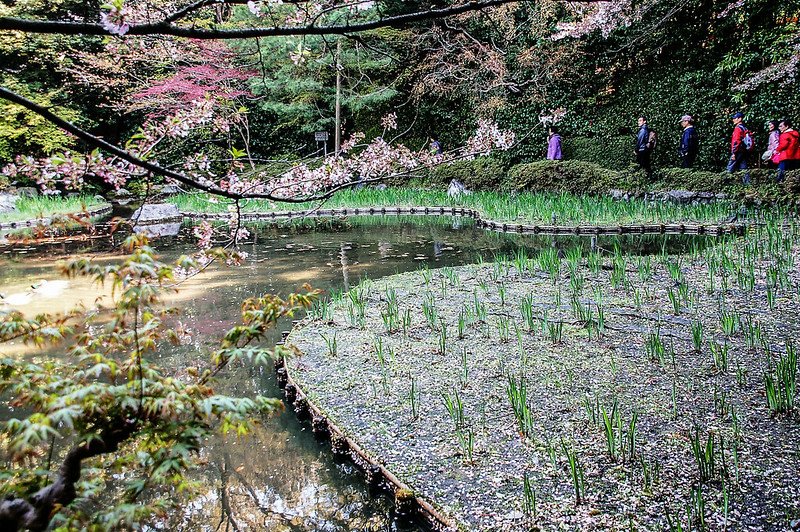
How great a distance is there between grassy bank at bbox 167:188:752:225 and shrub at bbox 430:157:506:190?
1.02 meters

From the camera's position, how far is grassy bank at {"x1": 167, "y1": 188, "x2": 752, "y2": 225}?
9320 mm

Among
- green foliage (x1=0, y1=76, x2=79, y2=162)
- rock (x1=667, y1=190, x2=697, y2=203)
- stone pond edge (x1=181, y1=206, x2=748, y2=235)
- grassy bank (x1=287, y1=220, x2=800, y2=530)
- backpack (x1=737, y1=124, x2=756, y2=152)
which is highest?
green foliage (x1=0, y1=76, x2=79, y2=162)

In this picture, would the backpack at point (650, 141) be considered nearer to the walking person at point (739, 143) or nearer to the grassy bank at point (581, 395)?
the walking person at point (739, 143)

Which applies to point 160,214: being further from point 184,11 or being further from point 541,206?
point 184,11

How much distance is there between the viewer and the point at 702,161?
517 inches

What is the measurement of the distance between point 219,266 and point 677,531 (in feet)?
23.1

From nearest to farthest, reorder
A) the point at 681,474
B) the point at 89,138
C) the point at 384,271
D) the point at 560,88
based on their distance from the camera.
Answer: the point at 89,138 < the point at 681,474 < the point at 384,271 < the point at 560,88

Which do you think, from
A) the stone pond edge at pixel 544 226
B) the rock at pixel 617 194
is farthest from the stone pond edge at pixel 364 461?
the rock at pixel 617 194

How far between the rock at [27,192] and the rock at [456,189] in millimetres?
11330

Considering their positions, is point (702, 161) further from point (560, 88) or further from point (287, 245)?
point (287, 245)

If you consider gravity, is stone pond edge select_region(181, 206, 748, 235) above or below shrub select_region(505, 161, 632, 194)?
below

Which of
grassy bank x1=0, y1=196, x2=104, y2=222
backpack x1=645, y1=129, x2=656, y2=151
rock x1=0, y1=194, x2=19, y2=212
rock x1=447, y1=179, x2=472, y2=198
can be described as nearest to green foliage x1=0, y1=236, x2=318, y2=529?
grassy bank x1=0, y1=196, x2=104, y2=222

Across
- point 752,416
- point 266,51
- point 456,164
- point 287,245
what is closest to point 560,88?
point 456,164

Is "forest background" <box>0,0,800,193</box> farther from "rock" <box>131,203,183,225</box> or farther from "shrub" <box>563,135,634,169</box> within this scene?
"rock" <box>131,203,183,225</box>
